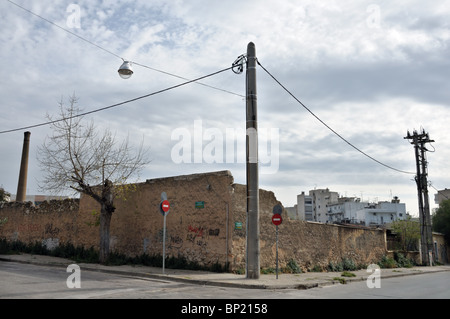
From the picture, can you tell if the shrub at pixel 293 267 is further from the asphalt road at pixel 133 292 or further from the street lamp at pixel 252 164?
the asphalt road at pixel 133 292

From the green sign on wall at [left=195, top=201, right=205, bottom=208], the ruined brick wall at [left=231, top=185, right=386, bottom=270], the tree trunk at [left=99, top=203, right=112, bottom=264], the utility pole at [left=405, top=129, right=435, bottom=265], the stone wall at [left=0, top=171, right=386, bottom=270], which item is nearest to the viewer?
the stone wall at [left=0, top=171, right=386, bottom=270]

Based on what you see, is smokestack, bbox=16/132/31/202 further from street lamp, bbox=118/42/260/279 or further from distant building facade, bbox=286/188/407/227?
distant building facade, bbox=286/188/407/227

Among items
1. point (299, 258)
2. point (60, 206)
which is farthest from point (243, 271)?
point (60, 206)

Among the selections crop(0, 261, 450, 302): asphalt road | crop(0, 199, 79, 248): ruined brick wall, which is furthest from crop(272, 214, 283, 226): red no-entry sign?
crop(0, 199, 79, 248): ruined brick wall

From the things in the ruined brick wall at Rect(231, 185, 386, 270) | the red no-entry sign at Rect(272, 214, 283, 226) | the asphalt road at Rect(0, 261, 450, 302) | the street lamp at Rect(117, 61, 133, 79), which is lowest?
the asphalt road at Rect(0, 261, 450, 302)

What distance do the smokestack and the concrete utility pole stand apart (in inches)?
1263

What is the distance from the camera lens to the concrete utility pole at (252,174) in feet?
46.7

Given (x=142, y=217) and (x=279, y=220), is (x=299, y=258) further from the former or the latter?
(x=142, y=217)

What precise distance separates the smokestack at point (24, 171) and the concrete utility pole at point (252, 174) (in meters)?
32.1

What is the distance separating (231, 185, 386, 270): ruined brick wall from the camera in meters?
16.3

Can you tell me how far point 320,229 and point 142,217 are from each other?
→ 9557mm

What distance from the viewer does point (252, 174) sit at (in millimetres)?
14781

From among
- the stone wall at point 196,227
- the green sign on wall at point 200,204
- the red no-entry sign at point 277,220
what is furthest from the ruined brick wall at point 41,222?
the red no-entry sign at point 277,220

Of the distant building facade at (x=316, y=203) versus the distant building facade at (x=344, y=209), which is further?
the distant building facade at (x=316, y=203)
